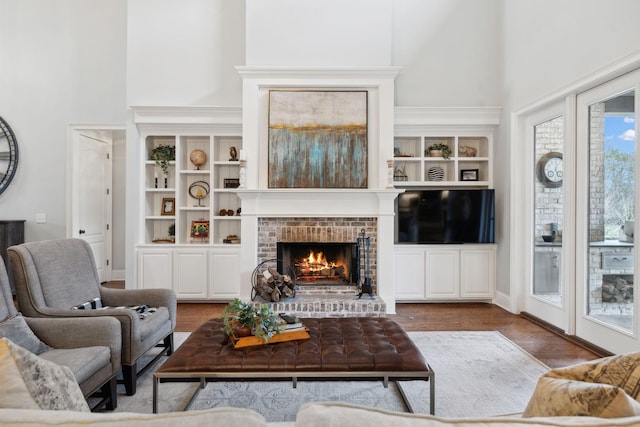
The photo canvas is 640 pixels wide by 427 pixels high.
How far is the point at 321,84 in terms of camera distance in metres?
4.77

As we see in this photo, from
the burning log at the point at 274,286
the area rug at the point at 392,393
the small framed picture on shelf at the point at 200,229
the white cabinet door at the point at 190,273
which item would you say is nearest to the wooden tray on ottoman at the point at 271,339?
the area rug at the point at 392,393

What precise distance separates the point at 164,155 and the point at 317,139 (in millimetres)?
2122

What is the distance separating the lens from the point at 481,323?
432 cm

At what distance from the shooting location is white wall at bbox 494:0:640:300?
314cm

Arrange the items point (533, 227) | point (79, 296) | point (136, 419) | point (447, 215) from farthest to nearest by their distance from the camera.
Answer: point (447, 215), point (533, 227), point (79, 296), point (136, 419)

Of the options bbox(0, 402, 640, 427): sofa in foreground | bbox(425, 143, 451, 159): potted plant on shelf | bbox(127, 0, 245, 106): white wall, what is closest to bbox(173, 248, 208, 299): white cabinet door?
bbox(127, 0, 245, 106): white wall

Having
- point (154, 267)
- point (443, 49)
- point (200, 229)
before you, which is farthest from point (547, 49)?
point (154, 267)

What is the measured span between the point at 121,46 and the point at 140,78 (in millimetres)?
873

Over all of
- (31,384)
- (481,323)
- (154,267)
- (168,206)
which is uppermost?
(168,206)

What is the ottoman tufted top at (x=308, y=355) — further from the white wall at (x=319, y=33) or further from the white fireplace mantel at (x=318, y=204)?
the white wall at (x=319, y=33)

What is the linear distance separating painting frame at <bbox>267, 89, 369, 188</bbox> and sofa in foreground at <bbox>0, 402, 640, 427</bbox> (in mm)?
4065

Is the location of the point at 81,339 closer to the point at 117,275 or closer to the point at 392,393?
the point at 392,393

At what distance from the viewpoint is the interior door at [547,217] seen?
4.04 m

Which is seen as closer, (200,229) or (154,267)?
(154,267)
